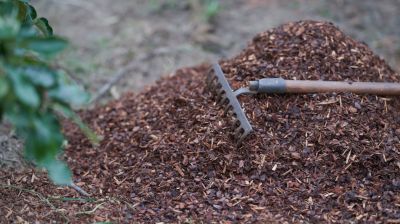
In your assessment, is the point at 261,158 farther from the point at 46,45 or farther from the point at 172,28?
the point at 172,28

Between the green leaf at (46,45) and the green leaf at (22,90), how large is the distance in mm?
117

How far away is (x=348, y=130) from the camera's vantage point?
97.3 inches

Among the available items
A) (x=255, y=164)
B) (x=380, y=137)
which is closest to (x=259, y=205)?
(x=255, y=164)

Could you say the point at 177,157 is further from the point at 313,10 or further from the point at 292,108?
the point at 313,10

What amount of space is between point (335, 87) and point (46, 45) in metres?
1.39

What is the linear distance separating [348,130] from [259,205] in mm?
540

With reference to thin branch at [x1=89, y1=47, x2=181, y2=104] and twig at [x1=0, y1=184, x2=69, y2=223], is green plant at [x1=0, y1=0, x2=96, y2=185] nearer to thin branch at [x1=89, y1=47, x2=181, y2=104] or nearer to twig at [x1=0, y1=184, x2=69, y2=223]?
twig at [x1=0, y1=184, x2=69, y2=223]

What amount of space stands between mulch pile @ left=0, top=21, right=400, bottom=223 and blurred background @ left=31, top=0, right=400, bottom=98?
1.17m

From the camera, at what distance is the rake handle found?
256 centimetres

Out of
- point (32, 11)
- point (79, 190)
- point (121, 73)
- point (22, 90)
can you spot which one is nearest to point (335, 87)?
point (79, 190)

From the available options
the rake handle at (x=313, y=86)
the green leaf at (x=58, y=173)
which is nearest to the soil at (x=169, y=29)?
the rake handle at (x=313, y=86)

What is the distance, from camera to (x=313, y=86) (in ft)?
8.46

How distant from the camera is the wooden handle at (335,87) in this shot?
101 inches

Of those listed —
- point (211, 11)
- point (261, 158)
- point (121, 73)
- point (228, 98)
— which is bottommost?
point (121, 73)
